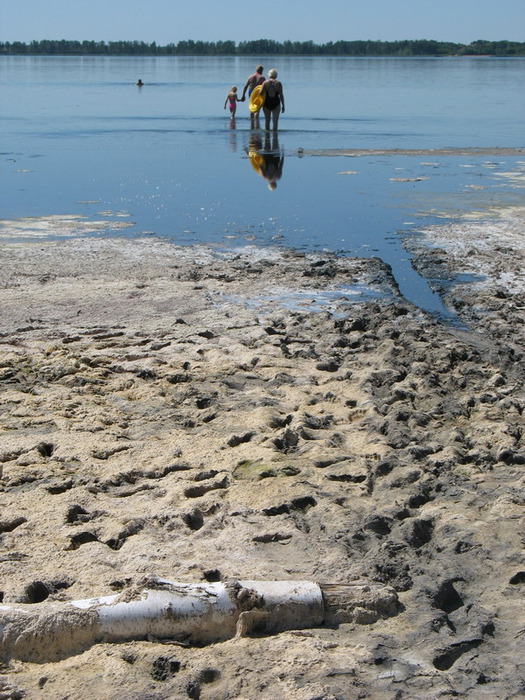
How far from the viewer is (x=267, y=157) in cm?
1869

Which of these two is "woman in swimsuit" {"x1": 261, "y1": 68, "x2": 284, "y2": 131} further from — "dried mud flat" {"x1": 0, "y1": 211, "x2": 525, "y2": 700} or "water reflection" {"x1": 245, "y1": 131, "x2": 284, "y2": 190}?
"dried mud flat" {"x1": 0, "y1": 211, "x2": 525, "y2": 700}

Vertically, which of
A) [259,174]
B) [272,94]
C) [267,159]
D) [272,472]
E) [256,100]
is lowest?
[272,472]

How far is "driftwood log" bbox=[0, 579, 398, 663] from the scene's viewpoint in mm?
3316

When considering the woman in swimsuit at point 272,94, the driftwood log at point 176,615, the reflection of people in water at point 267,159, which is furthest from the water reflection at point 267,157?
the driftwood log at point 176,615

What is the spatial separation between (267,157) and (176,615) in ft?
52.8

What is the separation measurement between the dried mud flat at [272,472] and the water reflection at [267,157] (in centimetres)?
745

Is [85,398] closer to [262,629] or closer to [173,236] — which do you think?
[262,629]

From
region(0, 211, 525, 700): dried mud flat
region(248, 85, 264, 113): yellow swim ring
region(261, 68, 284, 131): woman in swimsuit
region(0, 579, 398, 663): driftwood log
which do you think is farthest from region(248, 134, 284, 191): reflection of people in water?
region(0, 579, 398, 663): driftwood log

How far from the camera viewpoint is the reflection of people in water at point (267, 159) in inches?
629

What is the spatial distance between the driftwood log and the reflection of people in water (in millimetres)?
11550

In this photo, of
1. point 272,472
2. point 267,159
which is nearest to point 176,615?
point 272,472

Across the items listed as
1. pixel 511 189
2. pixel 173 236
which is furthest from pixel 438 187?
pixel 173 236

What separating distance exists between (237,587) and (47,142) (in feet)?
65.0

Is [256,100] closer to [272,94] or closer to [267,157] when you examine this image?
[272,94]
